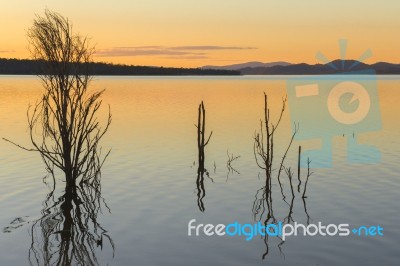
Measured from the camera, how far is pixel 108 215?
19.4 metres

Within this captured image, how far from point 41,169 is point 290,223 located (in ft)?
48.4

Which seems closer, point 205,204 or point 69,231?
point 69,231

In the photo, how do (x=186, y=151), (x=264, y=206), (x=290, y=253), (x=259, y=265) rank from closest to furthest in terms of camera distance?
1. (x=259, y=265)
2. (x=290, y=253)
3. (x=264, y=206)
4. (x=186, y=151)

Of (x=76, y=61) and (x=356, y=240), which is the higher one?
(x=76, y=61)

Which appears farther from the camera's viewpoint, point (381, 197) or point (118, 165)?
point (118, 165)

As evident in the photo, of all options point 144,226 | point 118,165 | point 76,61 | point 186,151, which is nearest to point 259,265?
point 144,226

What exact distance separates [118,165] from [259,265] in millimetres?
16368

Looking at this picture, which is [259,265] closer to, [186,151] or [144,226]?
[144,226]

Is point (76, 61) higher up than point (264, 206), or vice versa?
point (76, 61)

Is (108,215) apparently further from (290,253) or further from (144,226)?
(290,253)

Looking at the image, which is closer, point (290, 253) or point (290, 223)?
point (290, 253)

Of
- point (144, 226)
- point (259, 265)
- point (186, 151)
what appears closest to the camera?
point (259, 265)

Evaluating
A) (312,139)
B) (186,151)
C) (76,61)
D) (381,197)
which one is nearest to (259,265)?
(381,197)

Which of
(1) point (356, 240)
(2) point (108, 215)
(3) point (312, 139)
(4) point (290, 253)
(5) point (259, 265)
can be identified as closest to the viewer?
(5) point (259, 265)
